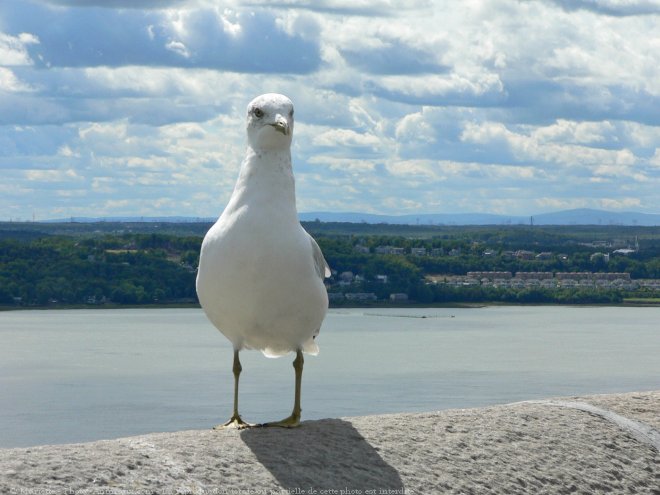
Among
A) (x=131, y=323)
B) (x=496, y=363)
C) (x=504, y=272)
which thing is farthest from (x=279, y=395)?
(x=504, y=272)

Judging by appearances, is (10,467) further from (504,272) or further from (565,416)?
(504,272)

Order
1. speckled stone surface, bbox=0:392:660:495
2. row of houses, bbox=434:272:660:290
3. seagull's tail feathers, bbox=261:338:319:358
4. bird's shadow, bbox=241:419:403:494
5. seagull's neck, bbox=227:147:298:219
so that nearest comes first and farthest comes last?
speckled stone surface, bbox=0:392:660:495
bird's shadow, bbox=241:419:403:494
seagull's neck, bbox=227:147:298:219
seagull's tail feathers, bbox=261:338:319:358
row of houses, bbox=434:272:660:290

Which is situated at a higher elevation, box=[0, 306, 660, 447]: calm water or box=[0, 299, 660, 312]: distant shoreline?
box=[0, 306, 660, 447]: calm water

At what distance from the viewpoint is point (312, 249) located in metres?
6.53

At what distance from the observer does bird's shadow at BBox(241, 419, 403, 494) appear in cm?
517

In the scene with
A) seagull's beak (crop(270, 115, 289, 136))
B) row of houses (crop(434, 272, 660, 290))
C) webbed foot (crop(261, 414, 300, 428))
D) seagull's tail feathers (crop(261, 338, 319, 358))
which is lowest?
row of houses (crop(434, 272, 660, 290))

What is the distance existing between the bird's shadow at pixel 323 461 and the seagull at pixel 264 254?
0.55 meters

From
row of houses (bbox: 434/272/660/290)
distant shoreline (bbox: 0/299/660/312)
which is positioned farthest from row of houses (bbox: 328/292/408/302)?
row of houses (bbox: 434/272/660/290)

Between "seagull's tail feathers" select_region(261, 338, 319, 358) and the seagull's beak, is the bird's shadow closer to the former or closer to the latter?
"seagull's tail feathers" select_region(261, 338, 319, 358)

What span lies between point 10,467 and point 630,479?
2.91 metres

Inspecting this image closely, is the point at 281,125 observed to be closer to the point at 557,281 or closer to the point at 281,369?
the point at 281,369

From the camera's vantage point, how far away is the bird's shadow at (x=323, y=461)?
17.0 ft

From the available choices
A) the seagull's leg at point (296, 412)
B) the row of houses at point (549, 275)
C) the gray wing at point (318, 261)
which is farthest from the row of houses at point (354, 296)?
the gray wing at point (318, 261)

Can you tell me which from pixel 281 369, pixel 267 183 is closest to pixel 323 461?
pixel 267 183
